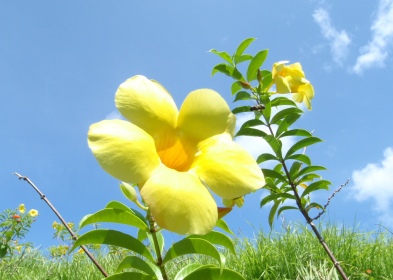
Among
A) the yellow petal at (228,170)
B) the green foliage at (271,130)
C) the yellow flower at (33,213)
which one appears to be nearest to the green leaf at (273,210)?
the green foliage at (271,130)

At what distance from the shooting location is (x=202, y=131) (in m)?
0.74

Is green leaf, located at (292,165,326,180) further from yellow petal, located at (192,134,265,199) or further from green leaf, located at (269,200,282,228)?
yellow petal, located at (192,134,265,199)

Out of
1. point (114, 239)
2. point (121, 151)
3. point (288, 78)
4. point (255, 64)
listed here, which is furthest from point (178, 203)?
point (255, 64)

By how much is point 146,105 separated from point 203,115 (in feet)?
0.34

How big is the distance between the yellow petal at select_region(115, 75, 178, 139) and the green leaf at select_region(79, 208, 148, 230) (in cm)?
14

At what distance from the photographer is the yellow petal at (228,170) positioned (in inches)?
25.9

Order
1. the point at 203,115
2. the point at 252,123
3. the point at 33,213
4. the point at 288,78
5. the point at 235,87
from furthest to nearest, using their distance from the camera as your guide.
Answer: the point at 33,213, the point at 235,87, the point at 252,123, the point at 288,78, the point at 203,115

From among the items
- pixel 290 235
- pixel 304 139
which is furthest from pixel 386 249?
pixel 304 139

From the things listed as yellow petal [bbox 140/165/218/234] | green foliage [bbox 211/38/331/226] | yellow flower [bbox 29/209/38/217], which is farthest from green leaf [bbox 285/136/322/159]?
yellow flower [bbox 29/209/38/217]

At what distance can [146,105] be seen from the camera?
0.69 m

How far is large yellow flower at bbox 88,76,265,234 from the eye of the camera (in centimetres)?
59

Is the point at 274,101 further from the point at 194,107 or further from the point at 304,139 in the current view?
the point at 194,107

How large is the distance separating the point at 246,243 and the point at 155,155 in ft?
11.0

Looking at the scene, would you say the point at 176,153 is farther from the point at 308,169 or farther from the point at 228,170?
Answer: the point at 308,169
